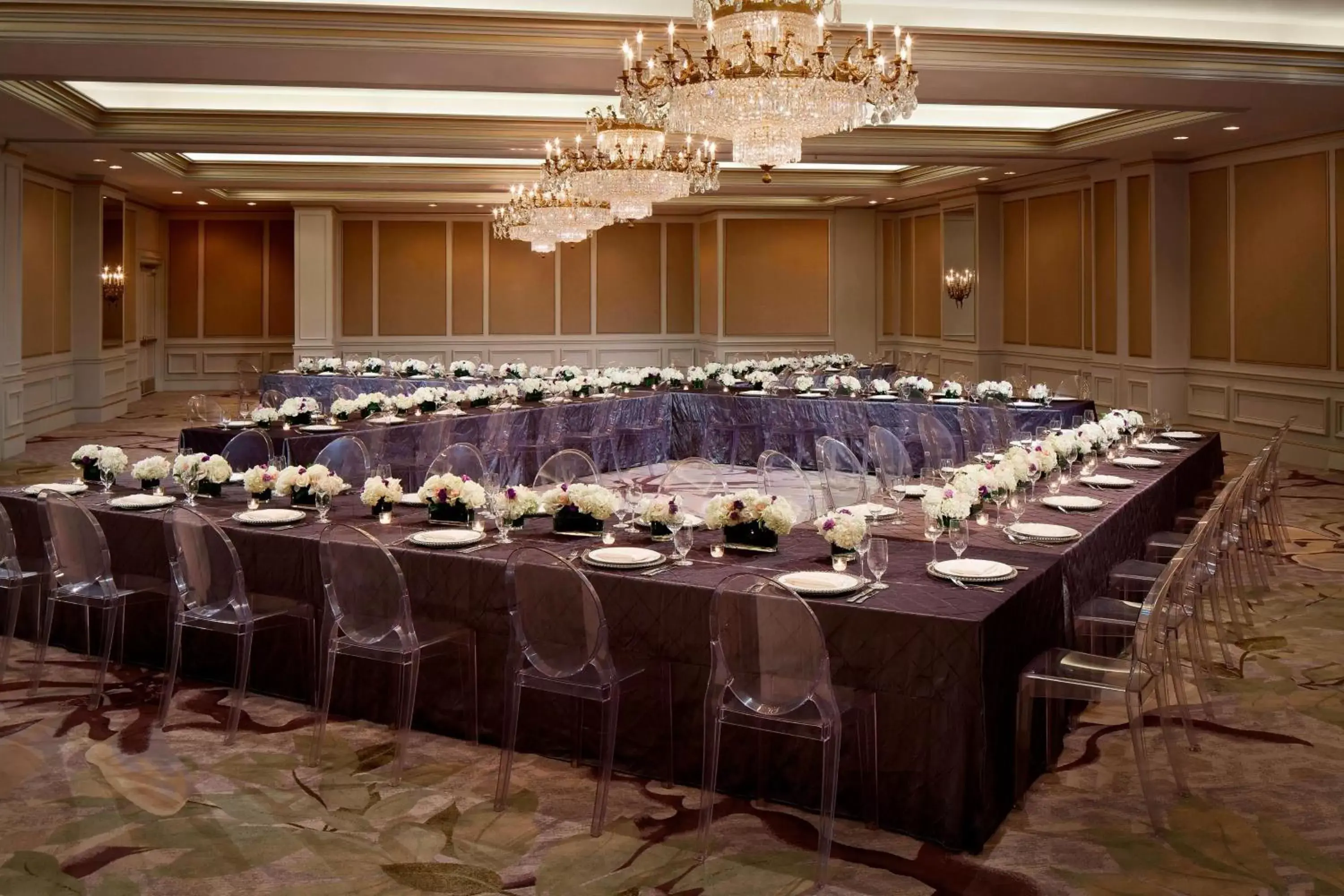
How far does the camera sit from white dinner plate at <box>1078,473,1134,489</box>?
5.71 metres

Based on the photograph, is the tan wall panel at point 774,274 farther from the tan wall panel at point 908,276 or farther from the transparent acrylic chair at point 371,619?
the transparent acrylic chair at point 371,619

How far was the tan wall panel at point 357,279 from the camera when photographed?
57.9ft

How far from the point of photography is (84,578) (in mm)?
4688

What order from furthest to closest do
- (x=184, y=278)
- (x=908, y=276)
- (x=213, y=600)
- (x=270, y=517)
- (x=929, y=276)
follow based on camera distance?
1. (x=184, y=278)
2. (x=908, y=276)
3. (x=929, y=276)
4. (x=270, y=517)
5. (x=213, y=600)

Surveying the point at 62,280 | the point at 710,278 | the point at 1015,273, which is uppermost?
the point at 710,278

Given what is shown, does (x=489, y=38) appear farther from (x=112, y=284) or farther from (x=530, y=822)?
(x=112, y=284)

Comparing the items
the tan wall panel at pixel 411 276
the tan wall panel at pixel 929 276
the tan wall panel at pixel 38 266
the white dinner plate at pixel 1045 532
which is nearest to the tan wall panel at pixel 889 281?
the tan wall panel at pixel 929 276

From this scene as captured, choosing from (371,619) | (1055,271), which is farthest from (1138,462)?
(1055,271)

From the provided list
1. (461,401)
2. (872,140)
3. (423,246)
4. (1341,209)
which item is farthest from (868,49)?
(423,246)

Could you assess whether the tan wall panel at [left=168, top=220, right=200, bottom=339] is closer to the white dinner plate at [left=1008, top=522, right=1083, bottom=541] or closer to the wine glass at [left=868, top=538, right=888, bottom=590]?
the white dinner plate at [left=1008, top=522, right=1083, bottom=541]

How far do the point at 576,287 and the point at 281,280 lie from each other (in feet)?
15.6

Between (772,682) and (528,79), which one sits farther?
(528,79)

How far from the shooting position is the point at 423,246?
17.9 metres

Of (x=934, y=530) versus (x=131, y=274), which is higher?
(x=131, y=274)
